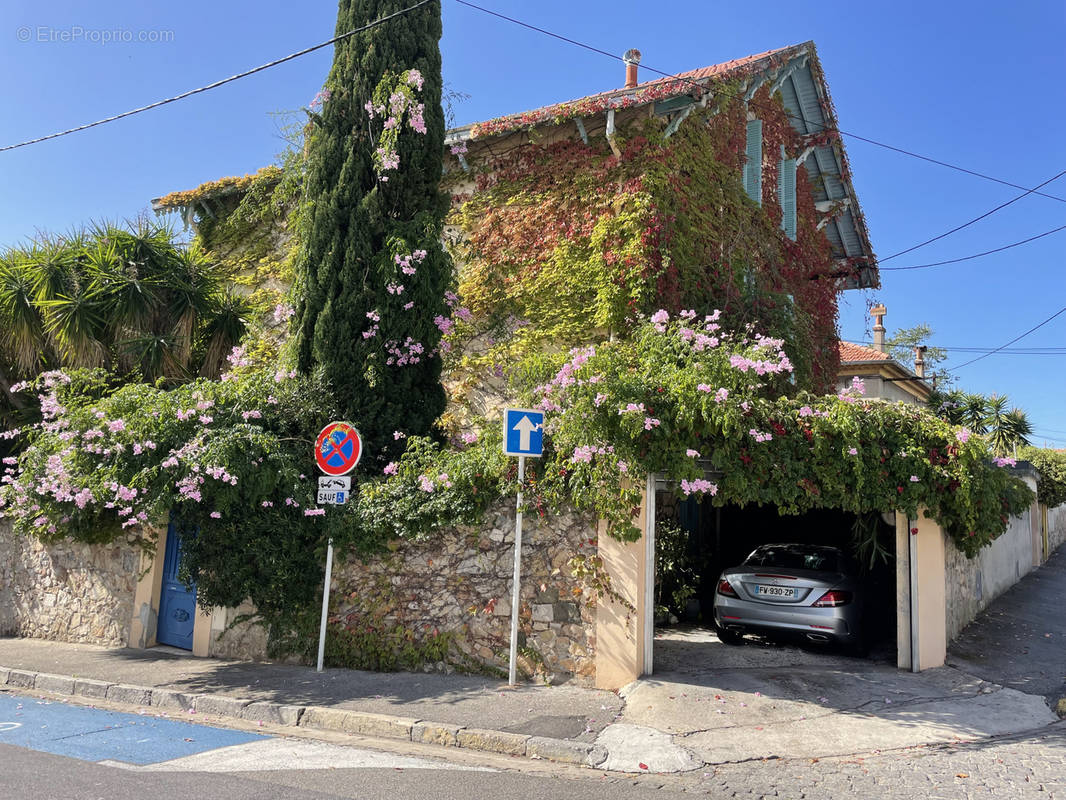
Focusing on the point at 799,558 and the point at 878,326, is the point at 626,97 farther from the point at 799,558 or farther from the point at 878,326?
the point at 878,326

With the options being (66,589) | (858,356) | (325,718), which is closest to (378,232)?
(325,718)

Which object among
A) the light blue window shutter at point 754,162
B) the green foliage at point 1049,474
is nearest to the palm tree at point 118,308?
the light blue window shutter at point 754,162

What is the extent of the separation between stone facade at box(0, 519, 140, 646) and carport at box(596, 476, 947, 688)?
6742 mm

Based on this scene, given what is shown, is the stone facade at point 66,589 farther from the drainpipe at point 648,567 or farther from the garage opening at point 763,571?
the garage opening at point 763,571

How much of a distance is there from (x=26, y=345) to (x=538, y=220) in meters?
8.37

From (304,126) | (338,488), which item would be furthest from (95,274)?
(338,488)

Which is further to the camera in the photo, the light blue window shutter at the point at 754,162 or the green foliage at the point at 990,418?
the green foliage at the point at 990,418

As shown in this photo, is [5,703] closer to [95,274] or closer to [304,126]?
[95,274]

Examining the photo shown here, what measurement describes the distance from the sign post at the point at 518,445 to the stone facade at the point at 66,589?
19.1ft

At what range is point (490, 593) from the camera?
822cm

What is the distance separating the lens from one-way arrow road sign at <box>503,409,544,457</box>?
25.2ft

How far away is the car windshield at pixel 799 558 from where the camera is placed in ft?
30.6

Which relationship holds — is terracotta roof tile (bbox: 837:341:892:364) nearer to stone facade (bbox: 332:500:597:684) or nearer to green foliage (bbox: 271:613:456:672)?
stone facade (bbox: 332:500:597:684)

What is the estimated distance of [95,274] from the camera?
11.8 m
